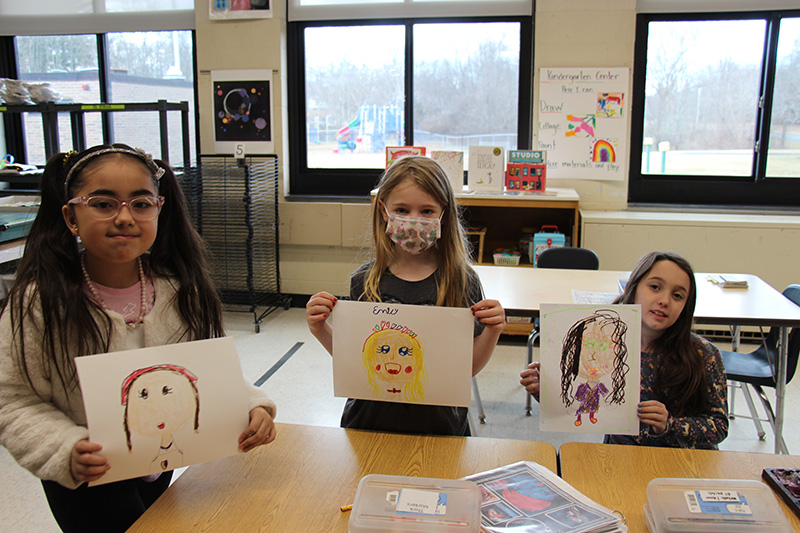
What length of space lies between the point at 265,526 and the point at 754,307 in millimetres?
2192

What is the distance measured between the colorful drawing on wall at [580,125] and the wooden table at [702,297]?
161cm

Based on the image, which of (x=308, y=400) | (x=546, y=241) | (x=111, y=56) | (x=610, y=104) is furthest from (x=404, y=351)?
(x=111, y=56)

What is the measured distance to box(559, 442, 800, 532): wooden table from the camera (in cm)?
120

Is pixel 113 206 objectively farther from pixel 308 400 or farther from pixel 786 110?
pixel 786 110

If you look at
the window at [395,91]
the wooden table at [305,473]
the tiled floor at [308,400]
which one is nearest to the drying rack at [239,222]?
the tiled floor at [308,400]

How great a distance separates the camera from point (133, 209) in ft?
4.04

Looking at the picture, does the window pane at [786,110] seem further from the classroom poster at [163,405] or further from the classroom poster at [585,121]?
the classroom poster at [163,405]

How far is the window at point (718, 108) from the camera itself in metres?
4.26

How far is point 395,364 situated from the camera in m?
1.42

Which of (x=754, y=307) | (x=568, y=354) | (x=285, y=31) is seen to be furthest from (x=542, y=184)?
(x=568, y=354)

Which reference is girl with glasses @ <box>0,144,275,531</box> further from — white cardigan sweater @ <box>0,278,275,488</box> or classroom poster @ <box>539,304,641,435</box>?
classroom poster @ <box>539,304,641,435</box>

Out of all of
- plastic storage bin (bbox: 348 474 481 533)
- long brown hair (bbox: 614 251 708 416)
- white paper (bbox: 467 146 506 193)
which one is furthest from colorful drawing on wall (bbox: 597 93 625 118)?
plastic storage bin (bbox: 348 474 481 533)

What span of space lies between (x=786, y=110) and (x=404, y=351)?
163 inches

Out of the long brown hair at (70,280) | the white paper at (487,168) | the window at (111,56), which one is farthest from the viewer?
the window at (111,56)
